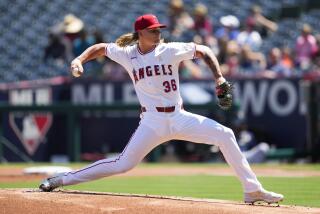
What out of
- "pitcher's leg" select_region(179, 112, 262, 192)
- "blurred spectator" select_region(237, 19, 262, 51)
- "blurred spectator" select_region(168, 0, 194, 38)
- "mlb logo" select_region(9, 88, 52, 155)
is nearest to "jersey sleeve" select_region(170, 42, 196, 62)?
"pitcher's leg" select_region(179, 112, 262, 192)

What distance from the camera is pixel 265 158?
1474cm

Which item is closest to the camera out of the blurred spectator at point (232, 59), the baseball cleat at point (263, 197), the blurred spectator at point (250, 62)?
the baseball cleat at point (263, 197)

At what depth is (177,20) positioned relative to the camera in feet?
56.7

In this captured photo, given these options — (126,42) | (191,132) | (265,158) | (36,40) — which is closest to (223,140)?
(191,132)

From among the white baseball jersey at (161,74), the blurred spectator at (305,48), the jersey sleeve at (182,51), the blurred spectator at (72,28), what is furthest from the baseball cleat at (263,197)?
the blurred spectator at (72,28)

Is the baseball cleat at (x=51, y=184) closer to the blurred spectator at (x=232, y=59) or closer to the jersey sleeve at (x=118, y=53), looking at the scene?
the jersey sleeve at (x=118, y=53)

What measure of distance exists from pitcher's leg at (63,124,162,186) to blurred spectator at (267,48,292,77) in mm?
8657

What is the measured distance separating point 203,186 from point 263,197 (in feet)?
10.7

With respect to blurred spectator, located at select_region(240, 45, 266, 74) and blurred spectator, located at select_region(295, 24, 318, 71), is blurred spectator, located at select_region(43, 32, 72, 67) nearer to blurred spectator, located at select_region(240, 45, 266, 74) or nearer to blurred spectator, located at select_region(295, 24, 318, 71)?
blurred spectator, located at select_region(240, 45, 266, 74)

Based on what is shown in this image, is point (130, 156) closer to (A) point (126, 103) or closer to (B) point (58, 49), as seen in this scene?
(A) point (126, 103)

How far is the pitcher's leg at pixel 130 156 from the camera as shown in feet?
23.0

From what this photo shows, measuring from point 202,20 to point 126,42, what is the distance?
31.1 ft

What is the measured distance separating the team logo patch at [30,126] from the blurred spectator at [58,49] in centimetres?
183

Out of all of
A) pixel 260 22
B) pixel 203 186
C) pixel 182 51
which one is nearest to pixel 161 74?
pixel 182 51
